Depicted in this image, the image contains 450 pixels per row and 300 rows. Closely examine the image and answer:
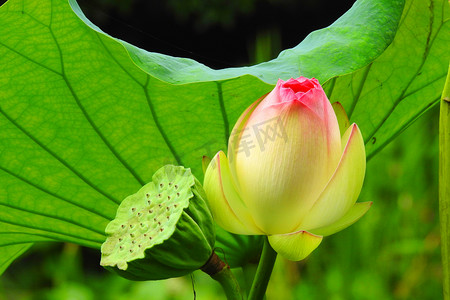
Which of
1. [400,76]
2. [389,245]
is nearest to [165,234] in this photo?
[400,76]

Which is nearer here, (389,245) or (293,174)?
(293,174)

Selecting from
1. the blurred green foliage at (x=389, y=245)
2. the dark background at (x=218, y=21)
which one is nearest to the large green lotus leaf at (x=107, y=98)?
the blurred green foliage at (x=389, y=245)

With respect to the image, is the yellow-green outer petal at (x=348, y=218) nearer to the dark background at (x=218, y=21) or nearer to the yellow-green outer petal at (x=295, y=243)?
the yellow-green outer petal at (x=295, y=243)

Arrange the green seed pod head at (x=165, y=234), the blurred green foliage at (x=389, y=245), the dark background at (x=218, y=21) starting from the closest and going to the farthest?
the green seed pod head at (x=165, y=234)
the blurred green foliage at (x=389, y=245)
the dark background at (x=218, y=21)

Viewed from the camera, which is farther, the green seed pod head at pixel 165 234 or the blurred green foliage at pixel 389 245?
the blurred green foliage at pixel 389 245

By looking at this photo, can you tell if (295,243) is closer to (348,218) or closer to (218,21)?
(348,218)

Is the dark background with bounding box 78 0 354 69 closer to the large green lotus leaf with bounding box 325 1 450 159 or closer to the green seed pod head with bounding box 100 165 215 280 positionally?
the large green lotus leaf with bounding box 325 1 450 159
